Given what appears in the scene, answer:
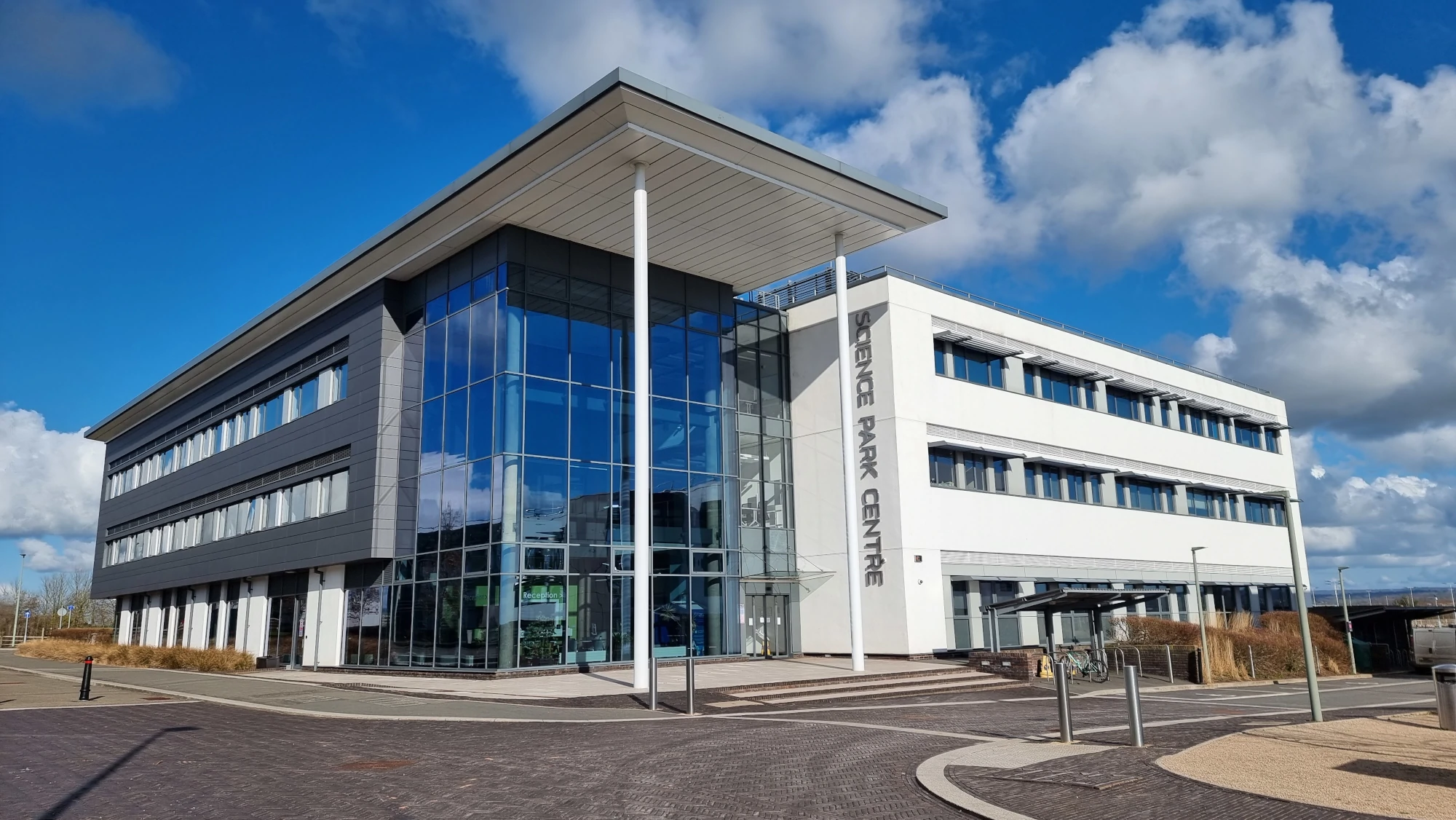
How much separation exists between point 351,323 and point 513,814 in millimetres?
26405

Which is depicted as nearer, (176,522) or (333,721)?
(333,721)

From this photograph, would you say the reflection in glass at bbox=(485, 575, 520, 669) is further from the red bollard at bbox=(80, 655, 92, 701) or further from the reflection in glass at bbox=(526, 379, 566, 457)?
the red bollard at bbox=(80, 655, 92, 701)

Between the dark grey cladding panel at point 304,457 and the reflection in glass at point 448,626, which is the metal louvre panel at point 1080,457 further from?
the dark grey cladding panel at point 304,457

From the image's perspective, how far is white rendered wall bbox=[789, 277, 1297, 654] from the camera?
3028 cm

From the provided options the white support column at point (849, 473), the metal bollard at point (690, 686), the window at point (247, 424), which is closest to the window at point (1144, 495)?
the white support column at point (849, 473)

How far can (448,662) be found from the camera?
26594 mm

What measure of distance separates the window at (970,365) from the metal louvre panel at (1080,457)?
1.89 m

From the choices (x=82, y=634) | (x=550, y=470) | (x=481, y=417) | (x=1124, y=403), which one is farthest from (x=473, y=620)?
(x=82, y=634)

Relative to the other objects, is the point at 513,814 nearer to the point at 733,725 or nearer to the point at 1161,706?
the point at 733,725

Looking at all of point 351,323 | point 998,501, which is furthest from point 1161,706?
point 351,323

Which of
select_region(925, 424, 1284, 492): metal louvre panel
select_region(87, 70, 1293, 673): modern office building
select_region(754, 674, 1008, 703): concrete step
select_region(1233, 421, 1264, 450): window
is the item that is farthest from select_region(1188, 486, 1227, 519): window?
select_region(754, 674, 1008, 703): concrete step

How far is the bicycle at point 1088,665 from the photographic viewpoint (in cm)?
2561

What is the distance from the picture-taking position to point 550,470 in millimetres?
26422

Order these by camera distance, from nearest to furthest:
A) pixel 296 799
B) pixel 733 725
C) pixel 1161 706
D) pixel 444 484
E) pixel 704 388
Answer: pixel 296 799 < pixel 733 725 < pixel 1161 706 < pixel 444 484 < pixel 704 388
